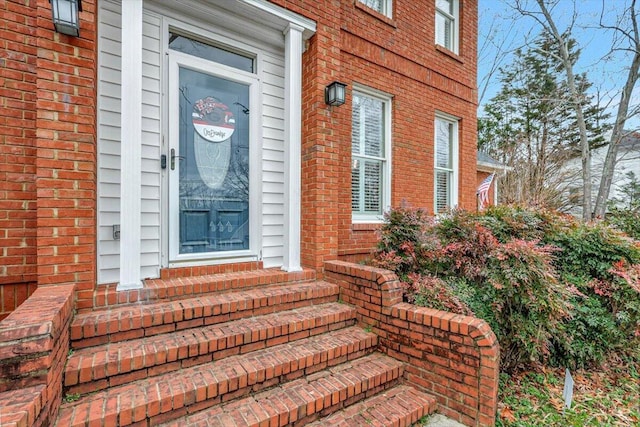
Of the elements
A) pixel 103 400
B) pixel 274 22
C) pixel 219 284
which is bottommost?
pixel 103 400

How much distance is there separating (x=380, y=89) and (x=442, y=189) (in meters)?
2.46

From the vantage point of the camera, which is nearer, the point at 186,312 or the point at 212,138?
the point at 186,312

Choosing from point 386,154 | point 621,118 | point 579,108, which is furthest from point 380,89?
point 621,118

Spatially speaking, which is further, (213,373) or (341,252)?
(341,252)

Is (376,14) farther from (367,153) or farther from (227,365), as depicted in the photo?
(227,365)

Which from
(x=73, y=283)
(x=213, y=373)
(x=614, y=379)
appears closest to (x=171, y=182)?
(x=73, y=283)

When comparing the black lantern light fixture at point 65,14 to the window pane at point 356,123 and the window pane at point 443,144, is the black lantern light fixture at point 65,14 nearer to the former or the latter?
the window pane at point 356,123

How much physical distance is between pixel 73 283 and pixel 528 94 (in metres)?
18.9

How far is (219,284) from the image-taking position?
9.73 ft

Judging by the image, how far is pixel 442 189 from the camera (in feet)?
20.2

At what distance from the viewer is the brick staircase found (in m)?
1.91

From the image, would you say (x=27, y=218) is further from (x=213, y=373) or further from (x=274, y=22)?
(x=274, y=22)

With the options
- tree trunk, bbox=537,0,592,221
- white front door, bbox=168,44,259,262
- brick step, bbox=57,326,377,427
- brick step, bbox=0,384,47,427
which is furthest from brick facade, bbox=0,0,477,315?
tree trunk, bbox=537,0,592,221

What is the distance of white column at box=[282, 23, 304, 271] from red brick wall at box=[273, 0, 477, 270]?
0.17m
